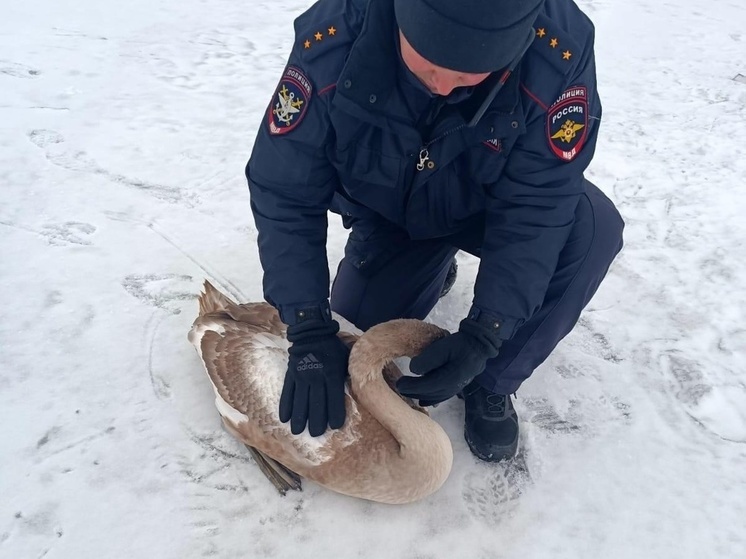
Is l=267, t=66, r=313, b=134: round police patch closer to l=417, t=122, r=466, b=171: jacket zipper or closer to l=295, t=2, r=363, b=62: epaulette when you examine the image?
l=295, t=2, r=363, b=62: epaulette

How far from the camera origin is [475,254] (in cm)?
296

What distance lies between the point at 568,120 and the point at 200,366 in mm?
1990

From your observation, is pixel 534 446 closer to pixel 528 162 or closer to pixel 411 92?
pixel 528 162

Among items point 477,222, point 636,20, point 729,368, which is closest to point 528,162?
point 477,222

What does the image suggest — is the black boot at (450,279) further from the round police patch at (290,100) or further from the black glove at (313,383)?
the round police patch at (290,100)

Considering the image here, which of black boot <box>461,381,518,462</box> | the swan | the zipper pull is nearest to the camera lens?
the zipper pull

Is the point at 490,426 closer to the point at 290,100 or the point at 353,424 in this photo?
the point at 353,424

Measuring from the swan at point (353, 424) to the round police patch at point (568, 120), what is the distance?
0.94m

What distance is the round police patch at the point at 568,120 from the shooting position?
222cm

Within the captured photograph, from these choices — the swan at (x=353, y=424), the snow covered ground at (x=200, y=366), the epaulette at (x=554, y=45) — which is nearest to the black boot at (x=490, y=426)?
the snow covered ground at (x=200, y=366)

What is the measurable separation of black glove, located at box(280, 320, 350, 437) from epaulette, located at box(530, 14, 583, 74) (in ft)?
4.29

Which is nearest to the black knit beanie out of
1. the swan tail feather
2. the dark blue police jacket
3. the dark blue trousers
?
the dark blue police jacket

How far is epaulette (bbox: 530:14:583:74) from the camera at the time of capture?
215 cm

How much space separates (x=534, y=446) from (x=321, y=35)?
1959mm
